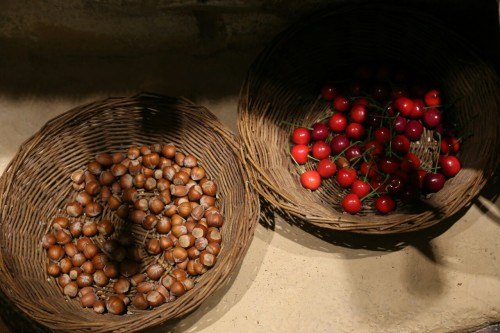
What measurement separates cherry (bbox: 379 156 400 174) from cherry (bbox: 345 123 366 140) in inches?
5.5

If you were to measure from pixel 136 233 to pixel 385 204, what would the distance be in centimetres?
99

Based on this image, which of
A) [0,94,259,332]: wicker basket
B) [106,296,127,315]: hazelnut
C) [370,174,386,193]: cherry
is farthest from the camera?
[370,174,386,193]: cherry

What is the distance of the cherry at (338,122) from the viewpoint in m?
2.14

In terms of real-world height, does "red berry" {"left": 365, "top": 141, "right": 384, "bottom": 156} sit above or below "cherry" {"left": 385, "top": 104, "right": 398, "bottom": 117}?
below

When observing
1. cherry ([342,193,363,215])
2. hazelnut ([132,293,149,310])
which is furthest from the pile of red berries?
hazelnut ([132,293,149,310])

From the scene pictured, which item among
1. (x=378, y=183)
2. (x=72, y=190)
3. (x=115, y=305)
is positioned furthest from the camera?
(x=72, y=190)

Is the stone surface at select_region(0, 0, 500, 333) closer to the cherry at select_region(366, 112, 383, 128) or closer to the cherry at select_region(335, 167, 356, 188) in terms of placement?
the cherry at select_region(335, 167, 356, 188)

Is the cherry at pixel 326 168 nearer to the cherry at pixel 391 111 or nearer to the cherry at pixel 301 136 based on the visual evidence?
the cherry at pixel 301 136

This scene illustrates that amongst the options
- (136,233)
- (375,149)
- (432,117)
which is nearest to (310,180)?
(375,149)

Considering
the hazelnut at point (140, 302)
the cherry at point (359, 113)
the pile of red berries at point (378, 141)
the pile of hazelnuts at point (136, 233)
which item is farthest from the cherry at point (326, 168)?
the hazelnut at point (140, 302)

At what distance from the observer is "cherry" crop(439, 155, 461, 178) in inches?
77.9

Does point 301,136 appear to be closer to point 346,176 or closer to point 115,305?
point 346,176

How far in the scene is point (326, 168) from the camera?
2070mm

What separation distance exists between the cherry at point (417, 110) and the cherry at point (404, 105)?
12mm
